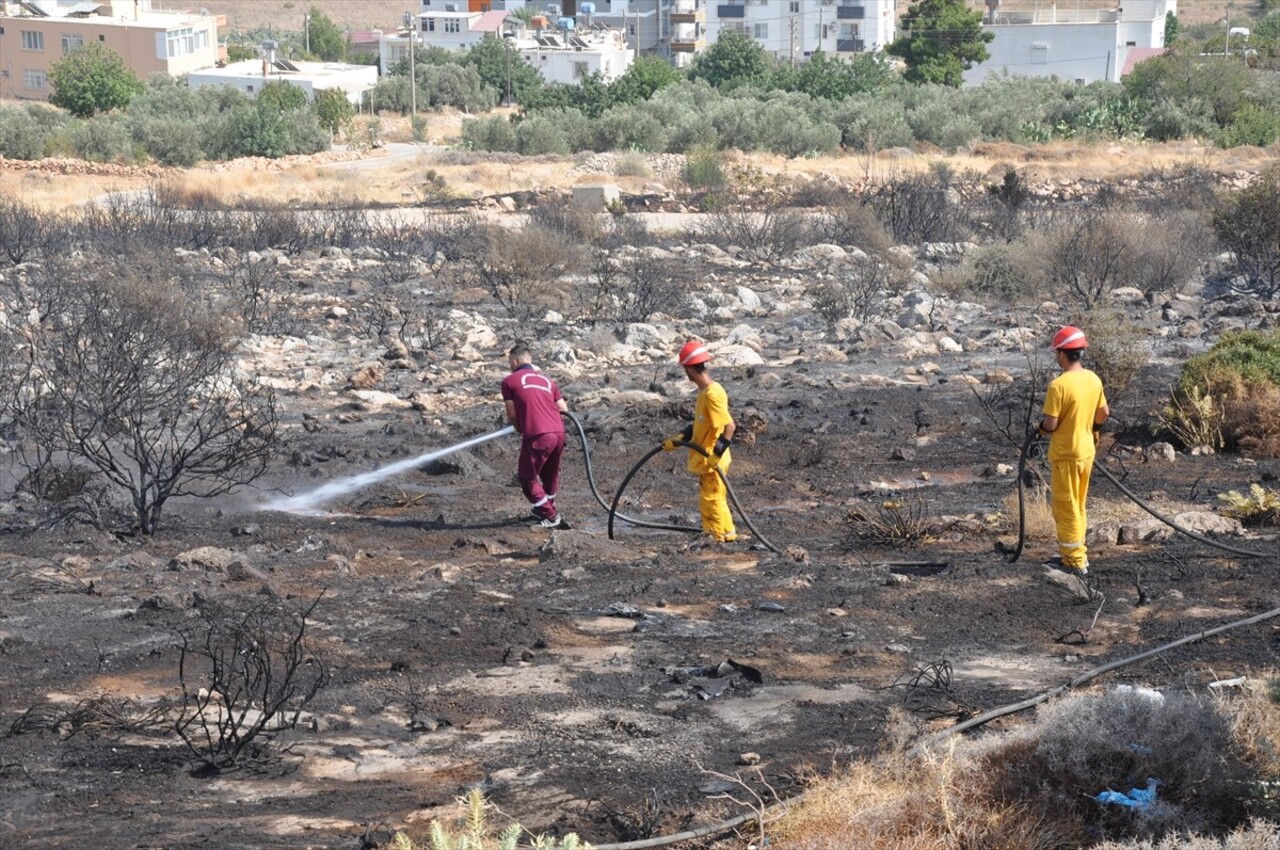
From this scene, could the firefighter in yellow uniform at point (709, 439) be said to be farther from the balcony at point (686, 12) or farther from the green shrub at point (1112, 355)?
the balcony at point (686, 12)

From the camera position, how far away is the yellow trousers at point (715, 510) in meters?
9.42

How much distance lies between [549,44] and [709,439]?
73.1 m

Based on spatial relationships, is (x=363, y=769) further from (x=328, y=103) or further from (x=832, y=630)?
(x=328, y=103)

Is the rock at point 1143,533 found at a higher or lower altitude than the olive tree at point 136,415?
lower

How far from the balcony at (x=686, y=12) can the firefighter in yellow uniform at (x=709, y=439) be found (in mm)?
89809

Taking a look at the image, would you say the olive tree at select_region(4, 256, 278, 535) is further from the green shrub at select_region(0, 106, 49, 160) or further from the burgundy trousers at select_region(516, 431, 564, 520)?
the green shrub at select_region(0, 106, 49, 160)

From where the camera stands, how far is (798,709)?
261 inches

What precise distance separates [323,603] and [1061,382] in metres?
4.27

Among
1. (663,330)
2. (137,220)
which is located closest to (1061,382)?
(663,330)

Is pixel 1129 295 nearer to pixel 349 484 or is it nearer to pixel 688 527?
pixel 688 527

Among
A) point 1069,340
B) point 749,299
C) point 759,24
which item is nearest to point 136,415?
point 1069,340

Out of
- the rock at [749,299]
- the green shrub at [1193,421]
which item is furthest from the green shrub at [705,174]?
the green shrub at [1193,421]

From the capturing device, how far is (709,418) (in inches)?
362

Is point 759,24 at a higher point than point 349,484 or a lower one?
higher
